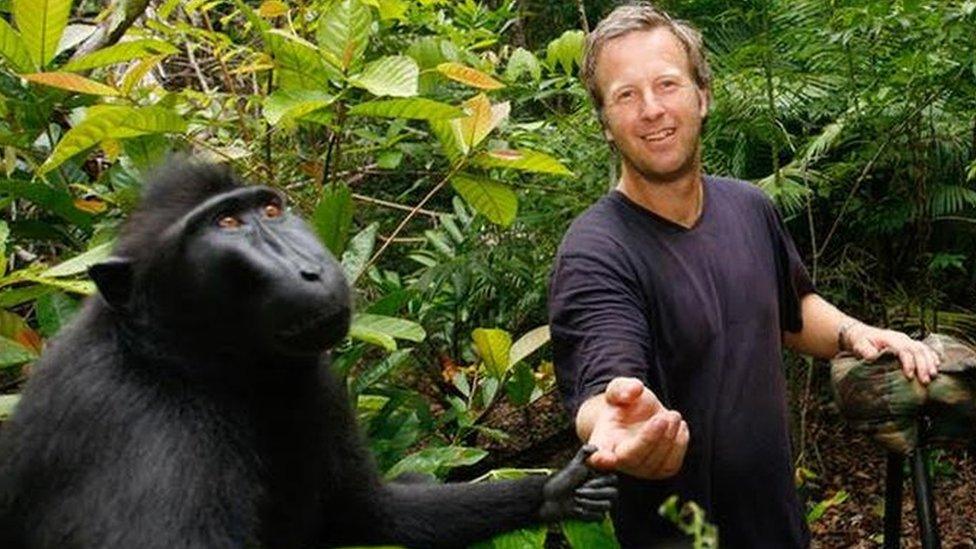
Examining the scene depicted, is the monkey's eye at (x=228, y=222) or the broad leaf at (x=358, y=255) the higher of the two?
the monkey's eye at (x=228, y=222)

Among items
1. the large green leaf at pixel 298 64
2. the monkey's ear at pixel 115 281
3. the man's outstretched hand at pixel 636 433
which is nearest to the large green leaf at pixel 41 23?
the large green leaf at pixel 298 64

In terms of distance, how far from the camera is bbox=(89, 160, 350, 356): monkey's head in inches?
93.7

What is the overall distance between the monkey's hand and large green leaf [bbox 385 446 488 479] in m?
0.47

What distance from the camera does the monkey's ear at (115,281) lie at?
2547 millimetres

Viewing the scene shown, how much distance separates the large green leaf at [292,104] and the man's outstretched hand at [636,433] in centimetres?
129

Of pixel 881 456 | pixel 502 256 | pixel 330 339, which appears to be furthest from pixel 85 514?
pixel 881 456

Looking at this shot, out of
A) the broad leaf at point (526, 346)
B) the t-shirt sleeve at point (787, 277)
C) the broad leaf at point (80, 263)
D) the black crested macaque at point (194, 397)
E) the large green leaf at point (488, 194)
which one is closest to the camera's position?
the black crested macaque at point (194, 397)

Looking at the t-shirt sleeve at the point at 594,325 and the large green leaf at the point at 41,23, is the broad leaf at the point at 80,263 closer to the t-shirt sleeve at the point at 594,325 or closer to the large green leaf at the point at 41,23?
the large green leaf at the point at 41,23

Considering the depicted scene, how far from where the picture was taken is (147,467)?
7.63 feet

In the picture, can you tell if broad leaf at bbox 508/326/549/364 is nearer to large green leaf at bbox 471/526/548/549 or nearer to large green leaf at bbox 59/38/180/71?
large green leaf at bbox 471/526/548/549

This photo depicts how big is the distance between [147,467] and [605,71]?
137cm

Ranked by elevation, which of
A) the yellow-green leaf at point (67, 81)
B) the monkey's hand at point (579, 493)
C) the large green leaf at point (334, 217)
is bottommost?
the monkey's hand at point (579, 493)

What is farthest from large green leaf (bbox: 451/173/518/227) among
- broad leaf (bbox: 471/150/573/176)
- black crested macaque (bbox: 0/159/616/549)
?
black crested macaque (bbox: 0/159/616/549)

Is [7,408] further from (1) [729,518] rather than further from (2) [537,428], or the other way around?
(2) [537,428]
